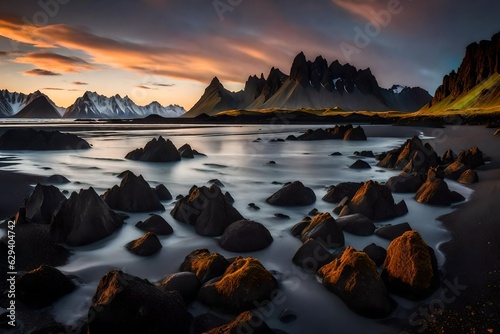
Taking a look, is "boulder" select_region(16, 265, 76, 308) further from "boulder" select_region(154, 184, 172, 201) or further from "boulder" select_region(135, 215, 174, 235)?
A: "boulder" select_region(154, 184, 172, 201)

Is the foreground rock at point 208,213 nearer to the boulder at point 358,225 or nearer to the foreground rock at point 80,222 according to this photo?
the foreground rock at point 80,222

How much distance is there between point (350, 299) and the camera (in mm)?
5598

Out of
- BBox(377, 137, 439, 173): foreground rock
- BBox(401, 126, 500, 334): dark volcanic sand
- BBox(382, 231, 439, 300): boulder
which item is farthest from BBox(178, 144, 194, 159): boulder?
BBox(382, 231, 439, 300): boulder

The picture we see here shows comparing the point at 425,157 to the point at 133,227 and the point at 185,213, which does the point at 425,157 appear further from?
the point at 133,227

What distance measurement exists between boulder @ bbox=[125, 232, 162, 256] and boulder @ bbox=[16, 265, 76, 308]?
188cm

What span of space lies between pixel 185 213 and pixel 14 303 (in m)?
5.02

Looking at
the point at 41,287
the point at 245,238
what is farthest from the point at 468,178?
the point at 41,287

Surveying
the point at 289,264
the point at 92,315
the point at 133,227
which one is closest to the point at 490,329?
the point at 289,264

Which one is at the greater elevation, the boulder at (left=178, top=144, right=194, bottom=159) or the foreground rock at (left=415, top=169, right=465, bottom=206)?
the foreground rock at (left=415, top=169, right=465, bottom=206)

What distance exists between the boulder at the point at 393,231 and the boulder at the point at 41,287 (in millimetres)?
6885

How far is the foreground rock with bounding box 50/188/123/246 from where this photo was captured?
8.27 metres

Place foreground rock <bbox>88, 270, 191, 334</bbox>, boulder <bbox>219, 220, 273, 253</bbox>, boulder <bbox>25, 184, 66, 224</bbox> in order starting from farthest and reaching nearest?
boulder <bbox>25, 184, 66, 224</bbox>
boulder <bbox>219, 220, 273, 253</bbox>
foreground rock <bbox>88, 270, 191, 334</bbox>

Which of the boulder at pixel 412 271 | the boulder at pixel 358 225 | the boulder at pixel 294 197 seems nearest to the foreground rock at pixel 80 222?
the boulder at pixel 294 197

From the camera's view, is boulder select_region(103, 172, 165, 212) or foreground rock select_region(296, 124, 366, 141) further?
foreground rock select_region(296, 124, 366, 141)
